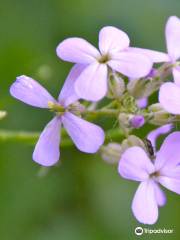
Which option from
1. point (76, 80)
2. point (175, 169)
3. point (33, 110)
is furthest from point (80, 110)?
point (33, 110)

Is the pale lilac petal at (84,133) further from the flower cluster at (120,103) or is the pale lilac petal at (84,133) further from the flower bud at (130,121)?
the flower bud at (130,121)

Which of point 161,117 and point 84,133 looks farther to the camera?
point 161,117

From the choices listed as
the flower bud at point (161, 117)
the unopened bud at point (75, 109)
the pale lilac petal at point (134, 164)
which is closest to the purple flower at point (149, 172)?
the pale lilac petal at point (134, 164)

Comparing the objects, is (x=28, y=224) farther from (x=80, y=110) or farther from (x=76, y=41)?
(x=76, y=41)

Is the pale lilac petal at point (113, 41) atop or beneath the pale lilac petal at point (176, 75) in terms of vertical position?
atop

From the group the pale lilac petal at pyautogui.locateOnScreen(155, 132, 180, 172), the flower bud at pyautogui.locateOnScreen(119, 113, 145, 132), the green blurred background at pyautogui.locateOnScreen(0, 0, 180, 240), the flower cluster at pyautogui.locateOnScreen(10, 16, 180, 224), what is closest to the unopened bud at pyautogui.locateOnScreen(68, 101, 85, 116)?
the flower cluster at pyautogui.locateOnScreen(10, 16, 180, 224)

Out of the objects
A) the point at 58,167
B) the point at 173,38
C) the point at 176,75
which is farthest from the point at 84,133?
the point at 58,167

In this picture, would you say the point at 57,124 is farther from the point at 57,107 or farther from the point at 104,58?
the point at 104,58
